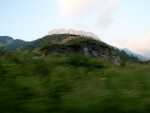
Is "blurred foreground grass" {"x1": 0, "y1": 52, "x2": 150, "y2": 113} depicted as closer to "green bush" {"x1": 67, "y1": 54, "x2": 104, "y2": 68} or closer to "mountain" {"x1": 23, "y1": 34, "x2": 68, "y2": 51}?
"green bush" {"x1": 67, "y1": 54, "x2": 104, "y2": 68}

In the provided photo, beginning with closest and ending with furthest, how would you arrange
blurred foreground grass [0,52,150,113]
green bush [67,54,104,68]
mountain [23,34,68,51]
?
blurred foreground grass [0,52,150,113] → green bush [67,54,104,68] → mountain [23,34,68,51]

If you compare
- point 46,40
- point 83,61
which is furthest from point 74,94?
point 46,40

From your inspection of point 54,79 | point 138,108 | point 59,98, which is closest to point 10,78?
point 54,79

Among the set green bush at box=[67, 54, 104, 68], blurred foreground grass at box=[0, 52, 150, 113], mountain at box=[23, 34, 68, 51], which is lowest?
blurred foreground grass at box=[0, 52, 150, 113]

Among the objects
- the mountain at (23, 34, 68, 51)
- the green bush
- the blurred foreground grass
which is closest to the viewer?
A: the blurred foreground grass

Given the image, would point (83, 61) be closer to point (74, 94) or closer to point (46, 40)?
point (46, 40)

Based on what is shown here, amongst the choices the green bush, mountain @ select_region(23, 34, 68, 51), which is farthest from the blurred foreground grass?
mountain @ select_region(23, 34, 68, 51)

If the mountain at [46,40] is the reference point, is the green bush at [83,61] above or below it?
below

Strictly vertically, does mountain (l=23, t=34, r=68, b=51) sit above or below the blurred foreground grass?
above

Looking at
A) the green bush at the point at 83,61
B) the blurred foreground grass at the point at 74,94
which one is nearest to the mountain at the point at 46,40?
the green bush at the point at 83,61

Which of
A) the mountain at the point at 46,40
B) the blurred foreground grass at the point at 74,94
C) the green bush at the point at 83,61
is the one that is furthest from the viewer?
the mountain at the point at 46,40

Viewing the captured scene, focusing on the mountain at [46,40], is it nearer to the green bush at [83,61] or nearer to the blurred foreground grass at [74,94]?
the green bush at [83,61]

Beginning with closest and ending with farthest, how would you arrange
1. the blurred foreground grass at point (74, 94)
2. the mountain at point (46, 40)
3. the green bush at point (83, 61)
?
1. the blurred foreground grass at point (74, 94)
2. the green bush at point (83, 61)
3. the mountain at point (46, 40)

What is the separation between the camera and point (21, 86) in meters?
5.71
